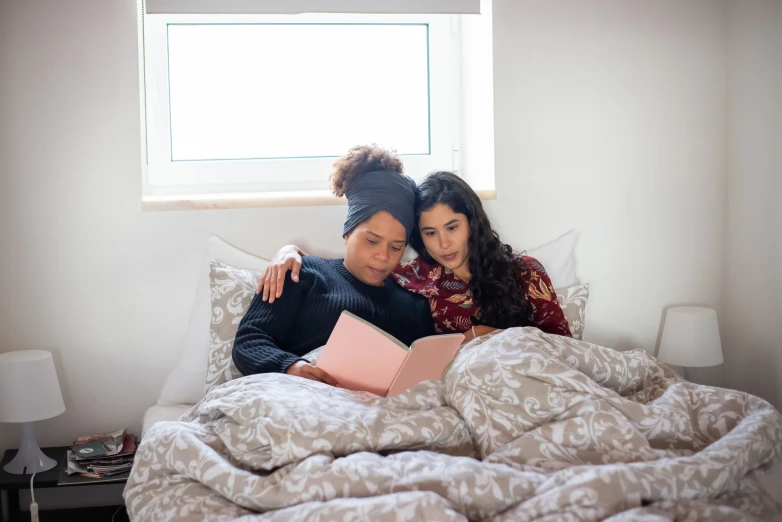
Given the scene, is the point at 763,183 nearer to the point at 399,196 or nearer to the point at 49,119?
the point at 399,196

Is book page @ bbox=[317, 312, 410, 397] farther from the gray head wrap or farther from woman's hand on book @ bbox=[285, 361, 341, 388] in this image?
the gray head wrap

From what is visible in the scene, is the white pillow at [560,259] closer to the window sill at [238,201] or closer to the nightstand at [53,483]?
the window sill at [238,201]

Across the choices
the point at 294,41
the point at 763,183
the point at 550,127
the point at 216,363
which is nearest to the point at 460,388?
the point at 216,363

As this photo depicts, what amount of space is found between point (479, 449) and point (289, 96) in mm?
1658

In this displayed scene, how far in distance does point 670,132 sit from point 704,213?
0.31 meters

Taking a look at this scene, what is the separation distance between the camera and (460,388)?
1523 millimetres

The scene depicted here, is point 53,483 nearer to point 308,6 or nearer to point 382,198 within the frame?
point 382,198

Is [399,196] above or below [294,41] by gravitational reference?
below

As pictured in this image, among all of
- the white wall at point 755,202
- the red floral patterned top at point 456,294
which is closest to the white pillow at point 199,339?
the red floral patterned top at point 456,294

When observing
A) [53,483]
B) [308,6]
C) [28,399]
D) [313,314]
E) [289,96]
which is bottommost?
[53,483]

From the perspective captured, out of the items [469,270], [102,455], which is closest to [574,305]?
[469,270]

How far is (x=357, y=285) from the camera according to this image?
6.61 feet

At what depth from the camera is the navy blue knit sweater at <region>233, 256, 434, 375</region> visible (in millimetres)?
1759

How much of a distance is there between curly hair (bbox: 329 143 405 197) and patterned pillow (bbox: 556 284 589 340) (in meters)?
0.66
